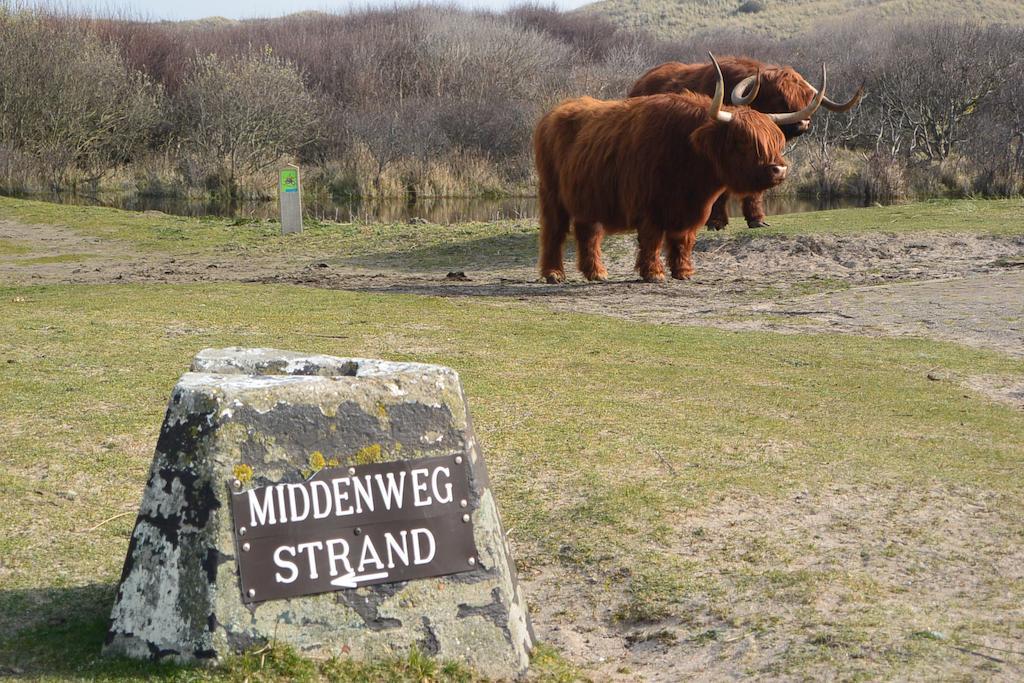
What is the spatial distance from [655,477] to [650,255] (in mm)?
8849

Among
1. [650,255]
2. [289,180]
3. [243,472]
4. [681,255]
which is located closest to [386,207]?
[289,180]

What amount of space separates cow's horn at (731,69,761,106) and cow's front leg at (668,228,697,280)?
1.72 meters

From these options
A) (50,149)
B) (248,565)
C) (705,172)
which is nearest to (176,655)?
(248,565)

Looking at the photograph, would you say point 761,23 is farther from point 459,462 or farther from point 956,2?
point 459,462

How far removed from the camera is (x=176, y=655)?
12.1ft

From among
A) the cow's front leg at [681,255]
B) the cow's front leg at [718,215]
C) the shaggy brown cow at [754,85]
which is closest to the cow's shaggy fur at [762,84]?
the shaggy brown cow at [754,85]

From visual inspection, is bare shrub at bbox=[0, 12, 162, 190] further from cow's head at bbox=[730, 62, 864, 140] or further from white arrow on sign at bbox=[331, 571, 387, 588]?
white arrow on sign at bbox=[331, 571, 387, 588]

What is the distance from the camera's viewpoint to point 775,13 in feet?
368

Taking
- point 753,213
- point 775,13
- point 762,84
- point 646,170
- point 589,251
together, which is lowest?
point 589,251

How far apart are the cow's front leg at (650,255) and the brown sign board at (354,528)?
10.7 m

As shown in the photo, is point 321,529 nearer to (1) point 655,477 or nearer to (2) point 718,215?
(1) point 655,477

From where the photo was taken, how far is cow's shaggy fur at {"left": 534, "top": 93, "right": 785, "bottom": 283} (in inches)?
537

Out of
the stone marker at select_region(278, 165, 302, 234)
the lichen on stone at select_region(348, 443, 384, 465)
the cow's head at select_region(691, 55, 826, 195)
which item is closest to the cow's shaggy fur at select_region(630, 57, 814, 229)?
the cow's head at select_region(691, 55, 826, 195)

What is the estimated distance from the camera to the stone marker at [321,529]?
3.72 meters
